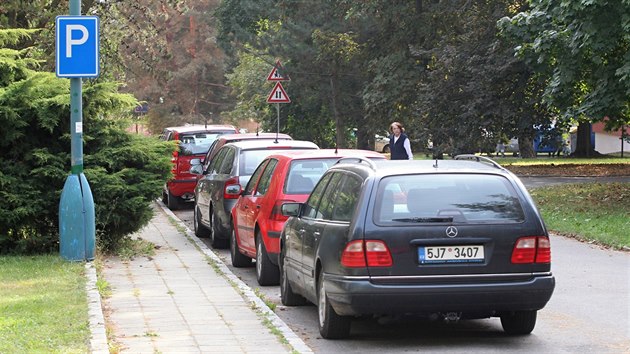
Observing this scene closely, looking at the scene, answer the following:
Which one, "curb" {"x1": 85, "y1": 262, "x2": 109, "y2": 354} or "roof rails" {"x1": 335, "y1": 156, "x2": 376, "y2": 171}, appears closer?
"curb" {"x1": 85, "y1": 262, "x2": 109, "y2": 354}

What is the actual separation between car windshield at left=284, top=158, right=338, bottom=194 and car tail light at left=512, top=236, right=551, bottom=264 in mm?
4746

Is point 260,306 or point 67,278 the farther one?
point 67,278

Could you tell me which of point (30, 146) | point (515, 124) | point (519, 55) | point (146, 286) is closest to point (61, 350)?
point (146, 286)

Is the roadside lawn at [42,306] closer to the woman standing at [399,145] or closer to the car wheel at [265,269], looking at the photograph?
the car wheel at [265,269]

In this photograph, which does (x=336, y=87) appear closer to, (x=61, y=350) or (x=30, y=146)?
(x=30, y=146)

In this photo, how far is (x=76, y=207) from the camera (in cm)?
1467

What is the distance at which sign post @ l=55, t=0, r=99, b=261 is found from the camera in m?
14.7

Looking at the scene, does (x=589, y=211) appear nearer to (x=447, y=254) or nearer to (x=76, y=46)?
(x=76, y=46)

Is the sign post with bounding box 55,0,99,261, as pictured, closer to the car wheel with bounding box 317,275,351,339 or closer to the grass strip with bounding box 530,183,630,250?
the car wheel with bounding box 317,275,351,339

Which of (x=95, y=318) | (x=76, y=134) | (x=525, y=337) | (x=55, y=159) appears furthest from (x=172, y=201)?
(x=525, y=337)

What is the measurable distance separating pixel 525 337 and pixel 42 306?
4.39 meters

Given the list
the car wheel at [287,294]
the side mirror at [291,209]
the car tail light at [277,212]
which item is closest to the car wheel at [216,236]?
the car tail light at [277,212]

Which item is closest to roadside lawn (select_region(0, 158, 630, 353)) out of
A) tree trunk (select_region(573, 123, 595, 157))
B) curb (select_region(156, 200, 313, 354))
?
curb (select_region(156, 200, 313, 354))

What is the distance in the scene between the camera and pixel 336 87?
53906 mm
